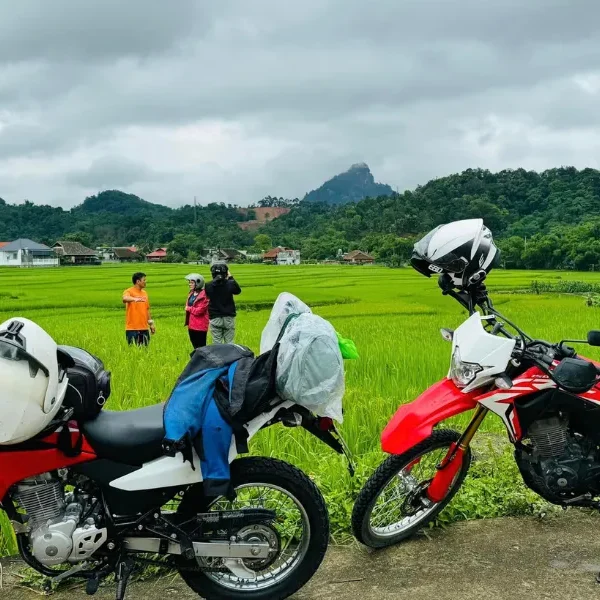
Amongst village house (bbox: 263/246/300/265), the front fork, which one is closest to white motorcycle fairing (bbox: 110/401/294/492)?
the front fork

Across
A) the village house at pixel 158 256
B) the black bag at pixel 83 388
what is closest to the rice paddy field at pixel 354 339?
the black bag at pixel 83 388

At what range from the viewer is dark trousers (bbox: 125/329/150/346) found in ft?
27.4

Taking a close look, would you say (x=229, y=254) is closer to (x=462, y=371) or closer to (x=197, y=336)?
(x=197, y=336)

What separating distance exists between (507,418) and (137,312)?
6519 millimetres

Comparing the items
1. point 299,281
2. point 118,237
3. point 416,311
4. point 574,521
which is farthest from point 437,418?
point 118,237

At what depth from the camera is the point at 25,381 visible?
1.85 metres

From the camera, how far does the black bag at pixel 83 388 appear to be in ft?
6.73

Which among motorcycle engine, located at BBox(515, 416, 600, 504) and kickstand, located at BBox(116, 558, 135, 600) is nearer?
kickstand, located at BBox(116, 558, 135, 600)

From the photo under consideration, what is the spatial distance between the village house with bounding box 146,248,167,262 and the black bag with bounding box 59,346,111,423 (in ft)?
171

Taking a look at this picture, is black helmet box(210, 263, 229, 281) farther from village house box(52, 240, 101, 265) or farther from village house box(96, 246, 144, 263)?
village house box(96, 246, 144, 263)

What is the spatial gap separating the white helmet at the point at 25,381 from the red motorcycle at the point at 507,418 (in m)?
1.36

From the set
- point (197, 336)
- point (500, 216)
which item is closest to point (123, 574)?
point (197, 336)

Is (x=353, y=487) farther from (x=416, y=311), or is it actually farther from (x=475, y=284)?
(x=416, y=311)

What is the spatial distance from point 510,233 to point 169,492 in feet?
143
